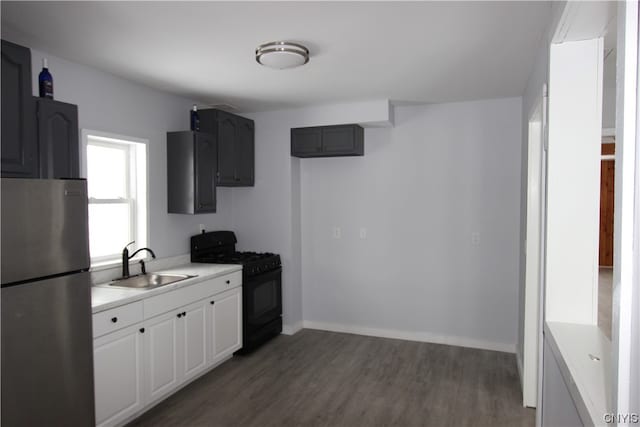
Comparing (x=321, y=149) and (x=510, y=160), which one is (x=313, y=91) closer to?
(x=321, y=149)

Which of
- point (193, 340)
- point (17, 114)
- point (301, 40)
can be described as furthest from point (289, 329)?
point (17, 114)

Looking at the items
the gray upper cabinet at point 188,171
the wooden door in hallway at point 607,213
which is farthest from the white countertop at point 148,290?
→ the wooden door in hallway at point 607,213

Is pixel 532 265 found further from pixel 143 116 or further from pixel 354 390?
pixel 143 116

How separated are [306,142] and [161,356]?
8.49 feet

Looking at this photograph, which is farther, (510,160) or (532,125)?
(510,160)

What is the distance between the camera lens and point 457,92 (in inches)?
154

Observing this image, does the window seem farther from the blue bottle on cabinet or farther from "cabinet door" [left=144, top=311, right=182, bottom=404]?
"cabinet door" [left=144, top=311, right=182, bottom=404]

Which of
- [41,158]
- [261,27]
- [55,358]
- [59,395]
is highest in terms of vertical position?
[261,27]

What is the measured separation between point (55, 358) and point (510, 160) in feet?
13.0

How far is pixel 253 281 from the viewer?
421 centimetres

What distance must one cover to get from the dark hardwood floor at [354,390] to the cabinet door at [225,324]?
0.54 feet

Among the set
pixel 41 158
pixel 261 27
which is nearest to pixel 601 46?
pixel 261 27

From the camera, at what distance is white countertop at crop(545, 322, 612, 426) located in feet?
4.40

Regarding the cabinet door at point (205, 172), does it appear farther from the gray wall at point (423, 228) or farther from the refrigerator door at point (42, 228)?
the refrigerator door at point (42, 228)
